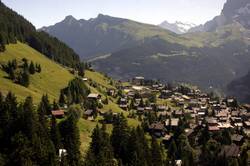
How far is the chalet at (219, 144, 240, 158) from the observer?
12646 centimetres

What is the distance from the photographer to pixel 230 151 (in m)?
130

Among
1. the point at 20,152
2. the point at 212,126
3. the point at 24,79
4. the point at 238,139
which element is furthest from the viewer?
the point at 24,79

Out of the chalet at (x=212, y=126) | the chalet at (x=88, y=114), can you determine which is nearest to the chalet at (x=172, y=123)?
the chalet at (x=212, y=126)

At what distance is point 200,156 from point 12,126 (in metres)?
64.1

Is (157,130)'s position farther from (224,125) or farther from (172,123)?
(224,125)

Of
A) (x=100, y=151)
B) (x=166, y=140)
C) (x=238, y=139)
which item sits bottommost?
(x=166, y=140)

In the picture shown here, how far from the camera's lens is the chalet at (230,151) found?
126456 mm

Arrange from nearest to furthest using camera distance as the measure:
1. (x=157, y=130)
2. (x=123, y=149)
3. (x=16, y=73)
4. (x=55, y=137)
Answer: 1. (x=55, y=137)
2. (x=123, y=149)
3. (x=157, y=130)
4. (x=16, y=73)

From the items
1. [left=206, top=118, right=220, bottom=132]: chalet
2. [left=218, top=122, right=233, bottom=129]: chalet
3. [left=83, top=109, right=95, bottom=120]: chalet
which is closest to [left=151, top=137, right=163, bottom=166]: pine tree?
[left=206, top=118, right=220, bottom=132]: chalet

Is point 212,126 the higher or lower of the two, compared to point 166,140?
higher

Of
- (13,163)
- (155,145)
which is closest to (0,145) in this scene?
(13,163)

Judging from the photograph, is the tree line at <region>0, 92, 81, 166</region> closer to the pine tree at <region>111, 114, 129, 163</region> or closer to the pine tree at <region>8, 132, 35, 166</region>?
the pine tree at <region>8, 132, 35, 166</region>

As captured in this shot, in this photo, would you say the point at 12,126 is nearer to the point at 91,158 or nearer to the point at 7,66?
the point at 91,158

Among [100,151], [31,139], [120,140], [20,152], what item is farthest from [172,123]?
[20,152]
